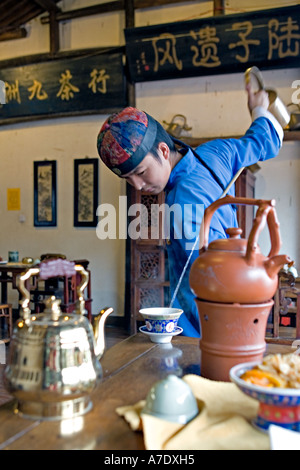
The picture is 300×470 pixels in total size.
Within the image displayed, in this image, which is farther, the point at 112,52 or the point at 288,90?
the point at 112,52

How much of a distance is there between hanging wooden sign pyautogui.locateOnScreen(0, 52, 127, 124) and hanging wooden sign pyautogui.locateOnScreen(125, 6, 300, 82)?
0.34 m

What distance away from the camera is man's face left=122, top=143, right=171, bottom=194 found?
1.53 meters

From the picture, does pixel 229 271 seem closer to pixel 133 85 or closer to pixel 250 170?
pixel 250 170

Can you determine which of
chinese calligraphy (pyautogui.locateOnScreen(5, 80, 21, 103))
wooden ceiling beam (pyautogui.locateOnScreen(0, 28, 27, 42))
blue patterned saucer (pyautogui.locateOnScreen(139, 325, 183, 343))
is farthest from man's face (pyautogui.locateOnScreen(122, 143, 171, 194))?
wooden ceiling beam (pyautogui.locateOnScreen(0, 28, 27, 42))

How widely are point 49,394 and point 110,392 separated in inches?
8.0

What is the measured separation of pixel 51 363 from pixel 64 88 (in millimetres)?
5220

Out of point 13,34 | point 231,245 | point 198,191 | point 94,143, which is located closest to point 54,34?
point 13,34

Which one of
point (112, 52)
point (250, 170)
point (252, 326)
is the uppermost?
point (112, 52)

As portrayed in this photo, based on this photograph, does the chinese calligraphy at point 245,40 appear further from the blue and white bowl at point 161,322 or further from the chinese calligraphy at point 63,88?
the blue and white bowl at point 161,322

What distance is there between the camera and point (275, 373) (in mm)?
835

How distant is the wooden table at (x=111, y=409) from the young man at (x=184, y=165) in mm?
305

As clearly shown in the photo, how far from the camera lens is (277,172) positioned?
466cm
